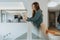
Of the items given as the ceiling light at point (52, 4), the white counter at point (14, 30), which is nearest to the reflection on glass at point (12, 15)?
the white counter at point (14, 30)

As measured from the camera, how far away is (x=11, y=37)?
6.09 ft

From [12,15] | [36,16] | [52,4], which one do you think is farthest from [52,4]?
[12,15]

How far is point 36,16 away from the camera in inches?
70.1

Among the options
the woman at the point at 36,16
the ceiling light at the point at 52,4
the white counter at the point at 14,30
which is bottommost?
the white counter at the point at 14,30

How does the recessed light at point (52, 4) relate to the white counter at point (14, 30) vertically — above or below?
above

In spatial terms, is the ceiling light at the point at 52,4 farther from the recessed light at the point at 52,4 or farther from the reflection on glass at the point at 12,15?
the reflection on glass at the point at 12,15

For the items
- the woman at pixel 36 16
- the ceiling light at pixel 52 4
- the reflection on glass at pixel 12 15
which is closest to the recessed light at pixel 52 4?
the ceiling light at pixel 52 4

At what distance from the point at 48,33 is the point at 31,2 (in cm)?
54

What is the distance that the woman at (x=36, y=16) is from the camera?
70.3 inches

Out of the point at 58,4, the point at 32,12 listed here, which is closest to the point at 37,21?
the point at 32,12

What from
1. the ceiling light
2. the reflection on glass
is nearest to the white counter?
the reflection on glass

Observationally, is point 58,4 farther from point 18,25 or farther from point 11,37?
point 11,37

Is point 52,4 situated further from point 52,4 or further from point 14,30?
point 14,30

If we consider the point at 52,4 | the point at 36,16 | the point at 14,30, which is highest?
the point at 52,4
